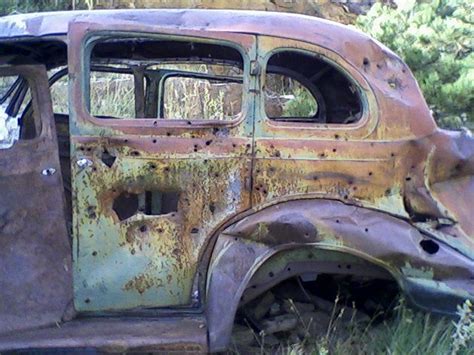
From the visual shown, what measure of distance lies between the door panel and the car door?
0.13 metres

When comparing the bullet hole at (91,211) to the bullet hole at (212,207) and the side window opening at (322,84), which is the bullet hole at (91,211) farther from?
the side window opening at (322,84)

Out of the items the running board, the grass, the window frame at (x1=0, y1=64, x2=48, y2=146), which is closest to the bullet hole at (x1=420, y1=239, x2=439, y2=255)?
the grass

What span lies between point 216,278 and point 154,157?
2.18ft

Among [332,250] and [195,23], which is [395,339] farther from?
[195,23]

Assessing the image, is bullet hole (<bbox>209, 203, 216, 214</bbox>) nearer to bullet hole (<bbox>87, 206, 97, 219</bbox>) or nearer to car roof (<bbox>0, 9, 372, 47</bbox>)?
bullet hole (<bbox>87, 206, 97, 219</bbox>)

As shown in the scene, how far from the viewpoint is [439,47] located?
7.58 meters

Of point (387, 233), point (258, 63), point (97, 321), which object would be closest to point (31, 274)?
point (97, 321)

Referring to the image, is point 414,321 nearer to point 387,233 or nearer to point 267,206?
point 387,233

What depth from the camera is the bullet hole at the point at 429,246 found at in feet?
12.4

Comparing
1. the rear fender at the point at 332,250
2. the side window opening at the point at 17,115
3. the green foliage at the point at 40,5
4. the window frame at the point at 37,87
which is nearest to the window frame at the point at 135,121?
the window frame at the point at 37,87

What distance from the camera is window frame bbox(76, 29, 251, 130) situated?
12.1 ft

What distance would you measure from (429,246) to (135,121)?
63.2 inches

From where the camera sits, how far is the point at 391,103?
383 cm

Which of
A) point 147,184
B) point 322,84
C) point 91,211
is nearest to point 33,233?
point 91,211
